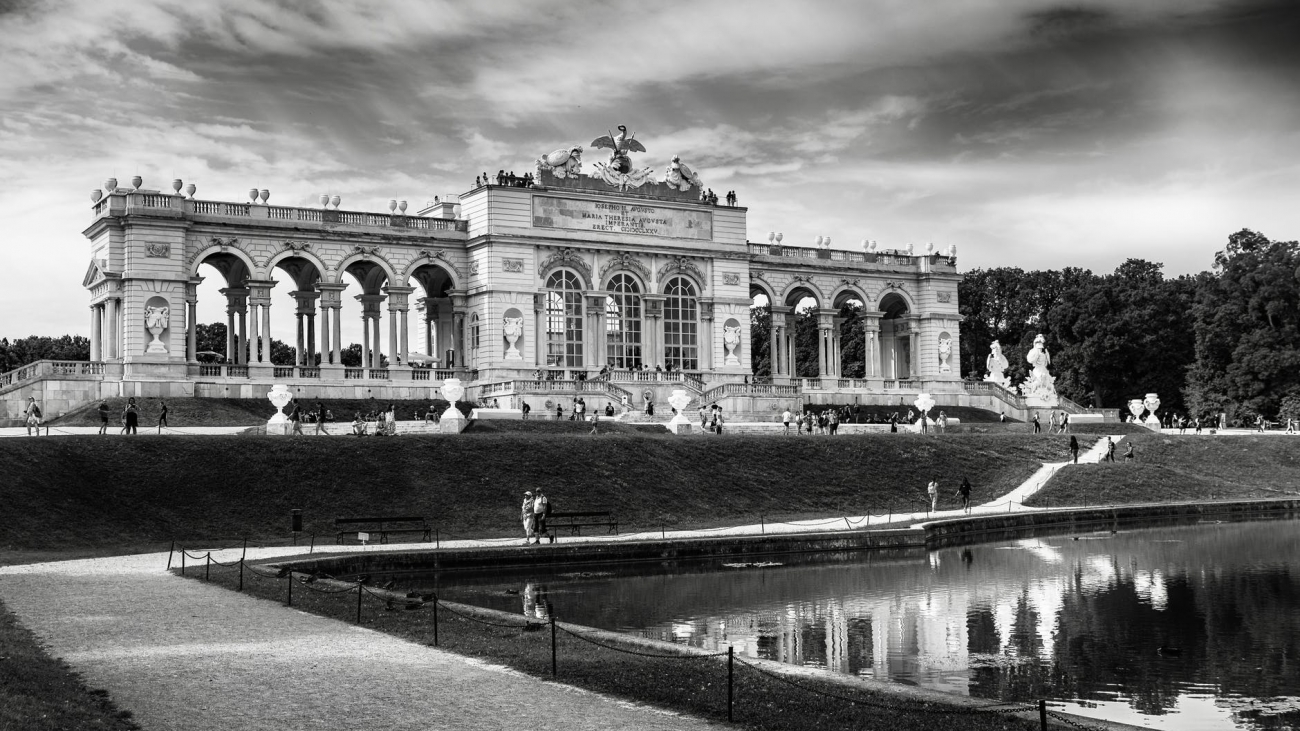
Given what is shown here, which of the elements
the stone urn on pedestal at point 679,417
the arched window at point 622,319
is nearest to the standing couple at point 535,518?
the stone urn on pedestal at point 679,417

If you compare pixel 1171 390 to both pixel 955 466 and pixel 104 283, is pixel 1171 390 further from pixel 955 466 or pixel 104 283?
pixel 104 283

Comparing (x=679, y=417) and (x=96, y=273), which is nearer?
(x=679, y=417)

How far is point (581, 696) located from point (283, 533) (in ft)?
79.3

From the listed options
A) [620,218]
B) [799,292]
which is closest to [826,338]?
[799,292]

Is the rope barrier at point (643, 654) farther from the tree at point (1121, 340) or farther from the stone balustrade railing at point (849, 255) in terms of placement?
the tree at point (1121, 340)

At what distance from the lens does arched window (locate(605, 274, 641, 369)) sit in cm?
7356

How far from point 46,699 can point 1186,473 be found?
50.8 meters

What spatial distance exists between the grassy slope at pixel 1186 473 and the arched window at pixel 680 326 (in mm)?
23141

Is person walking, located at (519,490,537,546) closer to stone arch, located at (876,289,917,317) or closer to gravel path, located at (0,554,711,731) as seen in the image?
gravel path, located at (0,554,711,731)

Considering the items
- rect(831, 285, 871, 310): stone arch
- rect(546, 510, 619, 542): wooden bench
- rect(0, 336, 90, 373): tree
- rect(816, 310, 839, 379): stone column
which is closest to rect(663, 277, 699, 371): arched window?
rect(816, 310, 839, 379): stone column

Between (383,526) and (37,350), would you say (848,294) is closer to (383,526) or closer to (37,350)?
(383,526)

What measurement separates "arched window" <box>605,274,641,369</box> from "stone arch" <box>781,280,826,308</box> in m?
10.6

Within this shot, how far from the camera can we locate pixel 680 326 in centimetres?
7519

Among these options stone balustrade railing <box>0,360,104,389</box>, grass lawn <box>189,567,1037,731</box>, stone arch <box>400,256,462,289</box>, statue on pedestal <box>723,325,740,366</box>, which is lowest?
grass lawn <box>189,567,1037,731</box>
